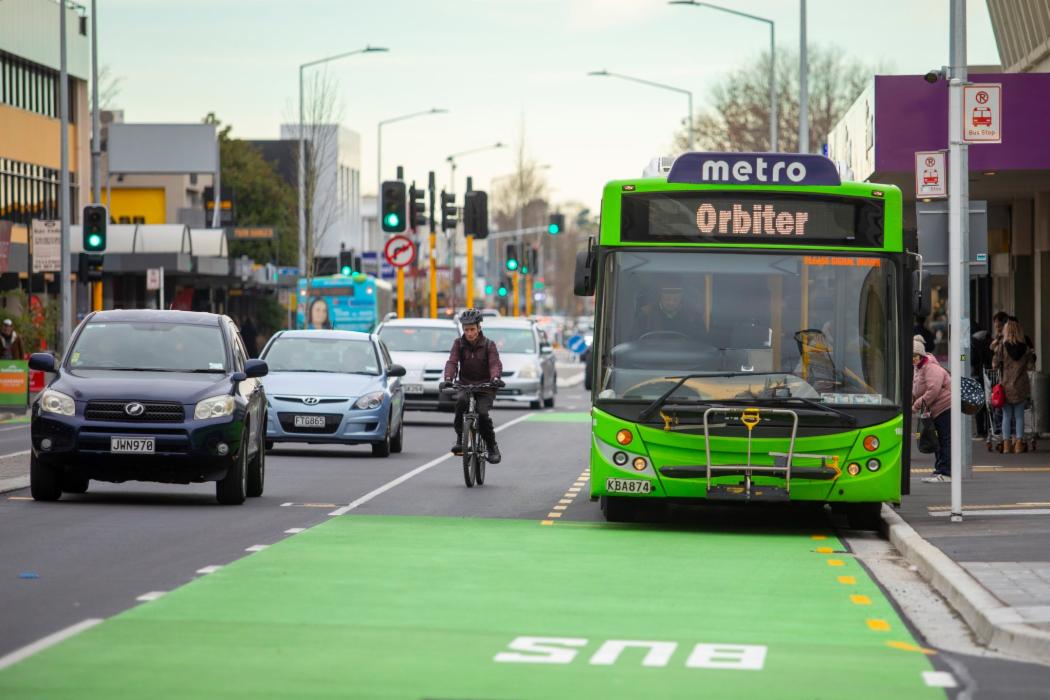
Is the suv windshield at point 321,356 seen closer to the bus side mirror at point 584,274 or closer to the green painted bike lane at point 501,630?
the bus side mirror at point 584,274

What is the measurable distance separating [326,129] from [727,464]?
51.8m

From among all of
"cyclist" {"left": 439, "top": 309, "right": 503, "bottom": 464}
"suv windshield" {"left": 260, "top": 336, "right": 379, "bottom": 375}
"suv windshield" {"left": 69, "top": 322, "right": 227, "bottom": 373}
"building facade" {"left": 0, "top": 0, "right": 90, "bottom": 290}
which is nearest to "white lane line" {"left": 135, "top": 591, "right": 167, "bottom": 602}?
"suv windshield" {"left": 69, "top": 322, "right": 227, "bottom": 373}

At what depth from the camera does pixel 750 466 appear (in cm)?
1596

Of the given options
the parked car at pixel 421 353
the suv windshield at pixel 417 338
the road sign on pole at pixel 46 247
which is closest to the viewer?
the parked car at pixel 421 353

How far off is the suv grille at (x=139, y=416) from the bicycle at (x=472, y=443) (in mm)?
4011

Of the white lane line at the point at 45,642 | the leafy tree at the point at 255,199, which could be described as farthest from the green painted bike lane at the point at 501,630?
the leafy tree at the point at 255,199

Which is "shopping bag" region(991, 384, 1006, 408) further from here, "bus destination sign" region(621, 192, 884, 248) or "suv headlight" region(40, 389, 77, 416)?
"suv headlight" region(40, 389, 77, 416)

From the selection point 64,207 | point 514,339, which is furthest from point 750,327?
point 64,207

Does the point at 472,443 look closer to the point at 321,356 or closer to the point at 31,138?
the point at 321,356

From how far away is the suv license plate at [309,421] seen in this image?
26.0 meters

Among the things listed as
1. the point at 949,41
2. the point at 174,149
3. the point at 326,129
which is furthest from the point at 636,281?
the point at 174,149

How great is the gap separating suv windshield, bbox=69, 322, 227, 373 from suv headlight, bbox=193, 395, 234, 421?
71 centimetres

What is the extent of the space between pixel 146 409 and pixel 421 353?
1971 centimetres

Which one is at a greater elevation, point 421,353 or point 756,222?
point 756,222
